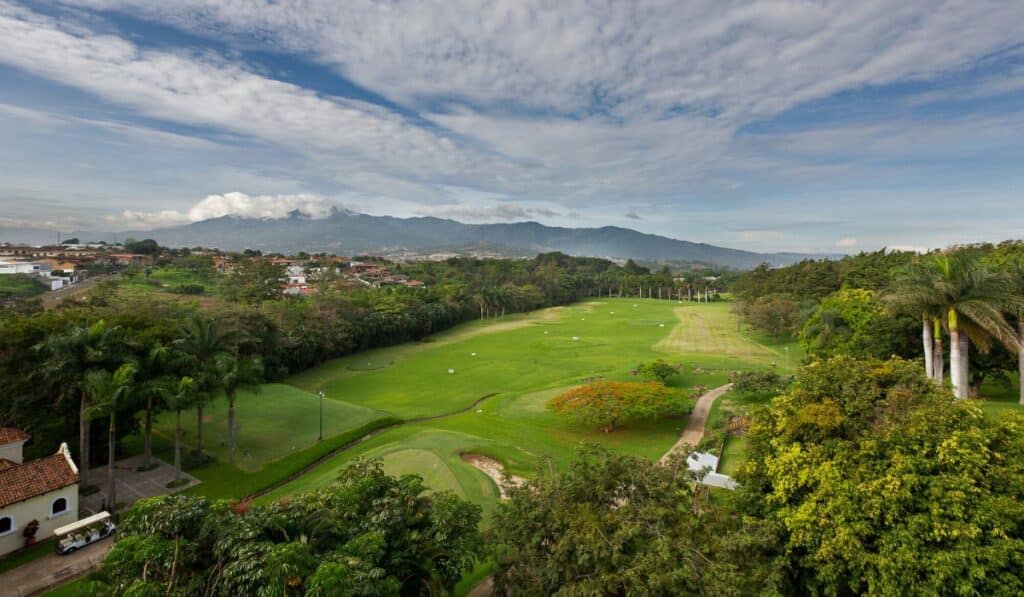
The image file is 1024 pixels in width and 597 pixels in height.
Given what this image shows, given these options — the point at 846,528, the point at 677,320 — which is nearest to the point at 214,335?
the point at 846,528

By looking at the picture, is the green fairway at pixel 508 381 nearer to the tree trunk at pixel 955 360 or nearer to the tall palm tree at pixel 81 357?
the tall palm tree at pixel 81 357

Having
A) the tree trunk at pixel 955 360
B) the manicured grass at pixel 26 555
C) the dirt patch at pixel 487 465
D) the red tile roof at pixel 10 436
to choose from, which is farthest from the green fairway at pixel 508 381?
the tree trunk at pixel 955 360

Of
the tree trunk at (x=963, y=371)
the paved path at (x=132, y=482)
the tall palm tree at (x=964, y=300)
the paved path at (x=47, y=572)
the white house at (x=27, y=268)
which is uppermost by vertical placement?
the white house at (x=27, y=268)

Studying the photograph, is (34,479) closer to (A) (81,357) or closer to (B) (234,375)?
(A) (81,357)

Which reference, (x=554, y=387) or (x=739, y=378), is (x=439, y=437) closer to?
(x=554, y=387)

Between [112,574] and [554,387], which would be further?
[554,387]

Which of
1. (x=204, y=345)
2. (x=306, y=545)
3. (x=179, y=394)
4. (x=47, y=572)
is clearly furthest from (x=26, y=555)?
(x=306, y=545)

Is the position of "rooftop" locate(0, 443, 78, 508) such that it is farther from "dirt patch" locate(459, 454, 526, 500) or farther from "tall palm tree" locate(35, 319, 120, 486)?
"dirt patch" locate(459, 454, 526, 500)

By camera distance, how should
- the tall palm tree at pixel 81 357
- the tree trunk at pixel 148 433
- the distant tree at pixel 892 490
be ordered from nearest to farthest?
1. the distant tree at pixel 892 490
2. the tall palm tree at pixel 81 357
3. the tree trunk at pixel 148 433
